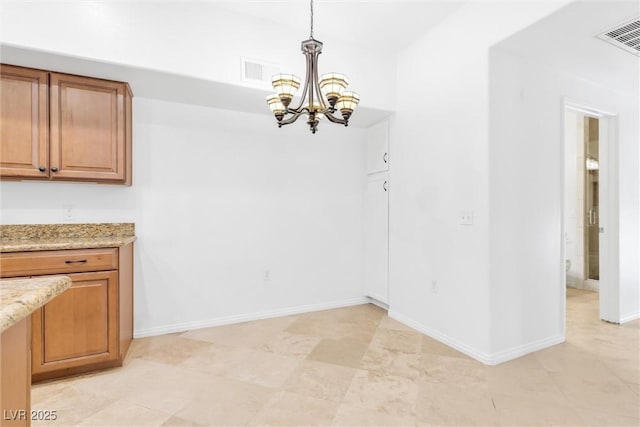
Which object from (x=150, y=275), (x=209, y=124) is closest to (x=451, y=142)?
(x=209, y=124)

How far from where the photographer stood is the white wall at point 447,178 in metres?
2.60

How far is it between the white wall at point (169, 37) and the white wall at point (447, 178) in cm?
64

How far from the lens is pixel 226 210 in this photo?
11.6 ft

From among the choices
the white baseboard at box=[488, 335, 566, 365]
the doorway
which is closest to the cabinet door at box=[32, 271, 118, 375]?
the white baseboard at box=[488, 335, 566, 365]

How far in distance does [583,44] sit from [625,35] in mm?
247

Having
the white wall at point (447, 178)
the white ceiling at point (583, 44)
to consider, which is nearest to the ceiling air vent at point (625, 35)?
the white ceiling at point (583, 44)

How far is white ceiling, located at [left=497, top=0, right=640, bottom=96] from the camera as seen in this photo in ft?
6.84

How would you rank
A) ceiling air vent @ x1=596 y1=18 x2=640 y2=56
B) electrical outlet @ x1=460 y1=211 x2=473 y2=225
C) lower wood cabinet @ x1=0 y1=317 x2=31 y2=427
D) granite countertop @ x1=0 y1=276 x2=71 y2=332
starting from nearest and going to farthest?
granite countertop @ x1=0 y1=276 x2=71 y2=332 → lower wood cabinet @ x1=0 y1=317 x2=31 y2=427 → ceiling air vent @ x1=596 y1=18 x2=640 y2=56 → electrical outlet @ x1=460 y1=211 x2=473 y2=225

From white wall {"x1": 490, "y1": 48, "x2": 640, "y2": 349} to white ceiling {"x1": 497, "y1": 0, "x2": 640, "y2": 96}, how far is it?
0.35ft

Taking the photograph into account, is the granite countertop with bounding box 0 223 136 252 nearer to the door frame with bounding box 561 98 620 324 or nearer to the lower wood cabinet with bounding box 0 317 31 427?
the lower wood cabinet with bounding box 0 317 31 427

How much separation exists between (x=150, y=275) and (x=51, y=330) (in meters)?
0.99

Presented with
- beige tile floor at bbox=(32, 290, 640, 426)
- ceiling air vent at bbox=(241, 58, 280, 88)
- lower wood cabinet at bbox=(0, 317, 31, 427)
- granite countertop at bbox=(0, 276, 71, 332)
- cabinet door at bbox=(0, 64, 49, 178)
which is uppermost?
ceiling air vent at bbox=(241, 58, 280, 88)

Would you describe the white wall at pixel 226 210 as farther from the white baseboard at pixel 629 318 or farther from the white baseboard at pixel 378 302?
the white baseboard at pixel 629 318

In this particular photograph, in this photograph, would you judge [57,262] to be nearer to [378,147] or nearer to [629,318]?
[378,147]
